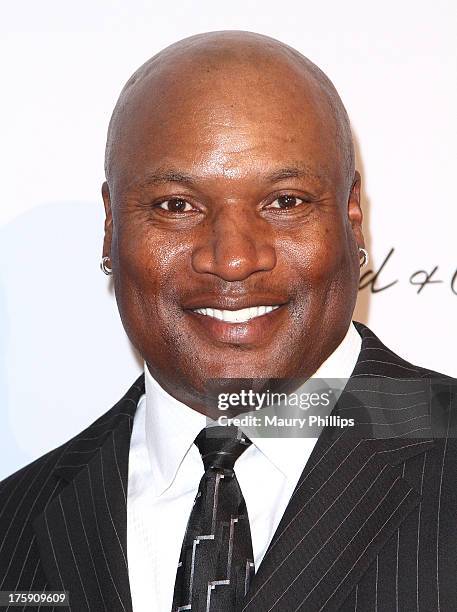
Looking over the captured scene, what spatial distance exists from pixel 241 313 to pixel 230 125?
260 mm

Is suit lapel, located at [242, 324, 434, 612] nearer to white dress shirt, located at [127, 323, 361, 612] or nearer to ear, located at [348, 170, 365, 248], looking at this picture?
white dress shirt, located at [127, 323, 361, 612]

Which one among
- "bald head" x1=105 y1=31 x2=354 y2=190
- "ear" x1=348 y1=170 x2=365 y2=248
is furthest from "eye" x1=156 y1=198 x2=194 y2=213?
"ear" x1=348 y1=170 x2=365 y2=248

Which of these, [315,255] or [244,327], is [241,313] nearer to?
[244,327]

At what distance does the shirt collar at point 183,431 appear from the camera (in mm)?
1594

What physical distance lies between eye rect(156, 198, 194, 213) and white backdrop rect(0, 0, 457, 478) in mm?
569

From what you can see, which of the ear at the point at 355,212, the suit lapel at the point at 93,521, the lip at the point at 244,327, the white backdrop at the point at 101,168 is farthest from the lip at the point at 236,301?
the white backdrop at the point at 101,168

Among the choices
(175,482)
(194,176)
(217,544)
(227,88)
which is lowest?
(217,544)

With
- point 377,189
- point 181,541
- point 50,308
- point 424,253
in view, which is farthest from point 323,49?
point 181,541

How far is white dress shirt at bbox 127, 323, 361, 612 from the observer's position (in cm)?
159

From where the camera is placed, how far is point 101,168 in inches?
83.1

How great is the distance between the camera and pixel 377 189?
6.64 ft

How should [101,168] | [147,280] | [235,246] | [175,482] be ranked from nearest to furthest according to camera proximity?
[235,246], [147,280], [175,482], [101,168]

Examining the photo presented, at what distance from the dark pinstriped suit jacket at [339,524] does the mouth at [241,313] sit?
0.19 m

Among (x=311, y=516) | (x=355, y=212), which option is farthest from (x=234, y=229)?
(x=311, y=516)
